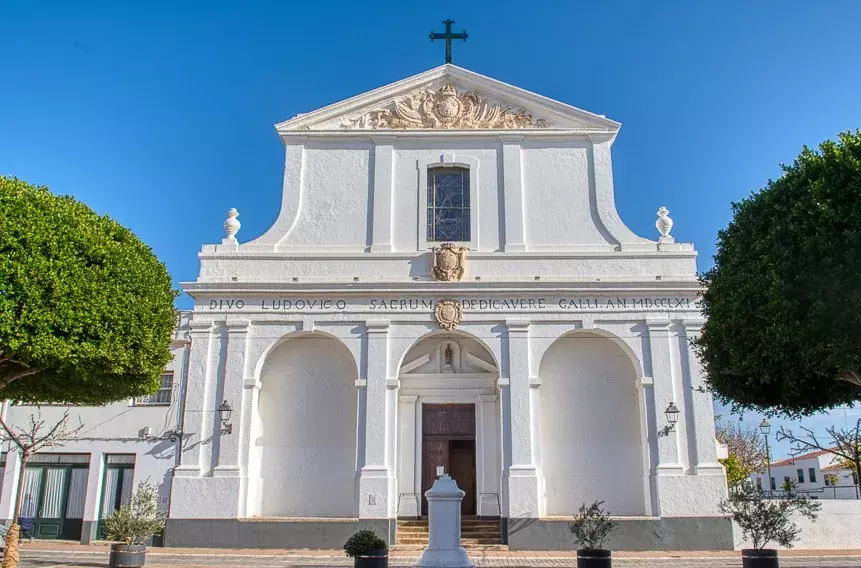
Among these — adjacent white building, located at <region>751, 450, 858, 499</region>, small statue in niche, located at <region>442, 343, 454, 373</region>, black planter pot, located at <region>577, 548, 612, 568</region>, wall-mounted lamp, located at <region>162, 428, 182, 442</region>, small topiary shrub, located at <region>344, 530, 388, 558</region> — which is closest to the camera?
black planter pot, located at <region>577, 548, 612, 568</region>

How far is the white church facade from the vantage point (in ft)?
58.2

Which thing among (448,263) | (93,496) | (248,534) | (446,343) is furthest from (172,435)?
(448,263)

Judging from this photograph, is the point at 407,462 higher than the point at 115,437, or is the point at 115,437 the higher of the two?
the point at 115,437

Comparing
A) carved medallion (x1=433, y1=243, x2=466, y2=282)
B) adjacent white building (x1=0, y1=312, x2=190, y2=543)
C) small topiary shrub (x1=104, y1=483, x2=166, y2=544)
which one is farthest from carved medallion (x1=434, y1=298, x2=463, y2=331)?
adjacent white building (x1=0, y1=312, x2=190, y2=543)

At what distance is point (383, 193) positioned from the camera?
66.2 feet

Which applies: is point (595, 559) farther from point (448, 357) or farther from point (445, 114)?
point (445, 114)

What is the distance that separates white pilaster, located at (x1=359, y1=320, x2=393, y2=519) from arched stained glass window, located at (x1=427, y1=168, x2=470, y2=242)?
3098mm

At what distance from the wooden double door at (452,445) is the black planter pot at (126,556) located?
24.2ft

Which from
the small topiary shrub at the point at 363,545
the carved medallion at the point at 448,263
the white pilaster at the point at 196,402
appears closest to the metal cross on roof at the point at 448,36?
the carved medallion at the point at 448,263

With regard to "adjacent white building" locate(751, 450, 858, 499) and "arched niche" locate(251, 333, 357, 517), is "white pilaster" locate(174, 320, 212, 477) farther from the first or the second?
"adjacent white building" locate(751, 450, 858, 499)

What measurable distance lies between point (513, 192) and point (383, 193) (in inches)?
135

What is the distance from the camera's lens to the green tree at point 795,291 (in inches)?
422

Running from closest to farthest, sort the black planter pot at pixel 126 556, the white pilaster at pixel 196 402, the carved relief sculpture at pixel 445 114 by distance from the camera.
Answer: the black planter pot at pixel 126 556
the white pilaster at pixel 196 402
the carved relief sculpture at pixel 445 114

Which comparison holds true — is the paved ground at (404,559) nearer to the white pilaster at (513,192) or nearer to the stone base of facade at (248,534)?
the stone base of facade at (248,534)
